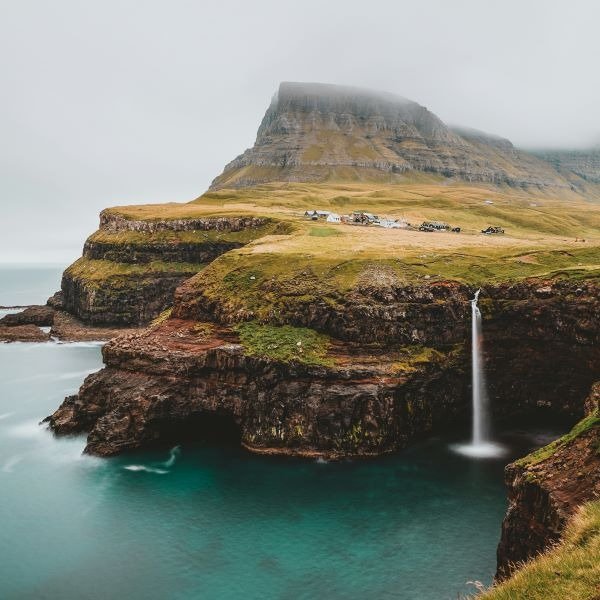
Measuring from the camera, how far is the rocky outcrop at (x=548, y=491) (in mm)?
23641

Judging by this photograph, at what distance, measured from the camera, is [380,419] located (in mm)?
56031

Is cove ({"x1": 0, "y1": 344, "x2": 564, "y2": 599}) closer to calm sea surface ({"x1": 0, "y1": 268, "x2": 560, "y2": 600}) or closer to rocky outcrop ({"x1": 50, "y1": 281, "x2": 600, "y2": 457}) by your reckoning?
calm sea surface ({"x1": 0, "y1": 268, "x2": 560, "y2": 600})

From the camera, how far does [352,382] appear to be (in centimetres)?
5716

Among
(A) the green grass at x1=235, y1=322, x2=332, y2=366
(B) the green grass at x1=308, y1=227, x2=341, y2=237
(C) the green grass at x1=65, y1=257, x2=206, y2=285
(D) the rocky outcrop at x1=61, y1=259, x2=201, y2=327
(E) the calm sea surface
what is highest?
(B) the green grass at x1=308, y1=227, x2=341, y2=237

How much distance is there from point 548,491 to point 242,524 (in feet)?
86.8

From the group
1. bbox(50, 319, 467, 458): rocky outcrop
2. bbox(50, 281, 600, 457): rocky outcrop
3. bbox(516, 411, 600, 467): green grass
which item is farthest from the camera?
bbox(50, 281, 600, 457): rocky outcrop

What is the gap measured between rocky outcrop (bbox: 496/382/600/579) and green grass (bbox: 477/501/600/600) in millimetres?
4582

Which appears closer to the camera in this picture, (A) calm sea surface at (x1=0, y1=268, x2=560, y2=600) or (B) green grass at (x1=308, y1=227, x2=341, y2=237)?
(A) calm sea surface at (x1=0, y1=268, x2=560, y2=600)

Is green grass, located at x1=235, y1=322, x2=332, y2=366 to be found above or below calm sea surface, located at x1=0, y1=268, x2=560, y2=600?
above

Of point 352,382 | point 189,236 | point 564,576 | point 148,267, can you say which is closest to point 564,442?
point 564,576

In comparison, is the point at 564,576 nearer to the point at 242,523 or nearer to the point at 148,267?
the point at 242,523

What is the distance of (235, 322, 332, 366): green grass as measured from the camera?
58.8 m

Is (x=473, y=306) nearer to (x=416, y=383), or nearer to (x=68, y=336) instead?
(x=416, y=383)

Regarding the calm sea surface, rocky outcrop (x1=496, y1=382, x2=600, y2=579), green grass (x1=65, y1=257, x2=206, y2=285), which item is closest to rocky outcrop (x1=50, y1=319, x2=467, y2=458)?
the calm sea surface
